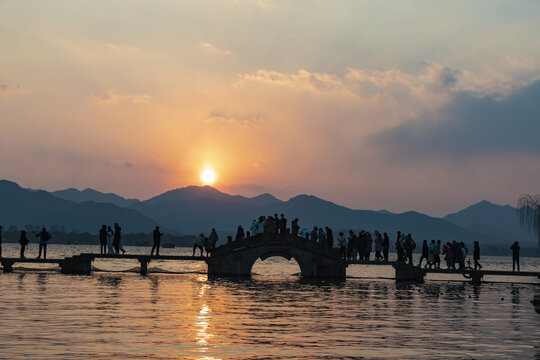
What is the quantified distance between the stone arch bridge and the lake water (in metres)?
10.3

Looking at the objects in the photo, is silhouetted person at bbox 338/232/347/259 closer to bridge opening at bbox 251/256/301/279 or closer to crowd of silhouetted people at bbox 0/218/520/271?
crowd of silhouetted people at bbox 0/218/520/271

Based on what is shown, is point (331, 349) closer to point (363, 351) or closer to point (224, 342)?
point (363, 351)

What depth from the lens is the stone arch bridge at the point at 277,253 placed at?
172 feet

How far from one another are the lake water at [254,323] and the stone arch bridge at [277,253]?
10.3 meters

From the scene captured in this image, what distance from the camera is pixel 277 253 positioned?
53531 mm

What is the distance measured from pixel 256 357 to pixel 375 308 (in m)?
14.7

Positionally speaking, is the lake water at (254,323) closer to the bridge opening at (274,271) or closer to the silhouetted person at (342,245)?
the silhouetted person at (342,245)

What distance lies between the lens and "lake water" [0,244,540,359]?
19750 millimetres

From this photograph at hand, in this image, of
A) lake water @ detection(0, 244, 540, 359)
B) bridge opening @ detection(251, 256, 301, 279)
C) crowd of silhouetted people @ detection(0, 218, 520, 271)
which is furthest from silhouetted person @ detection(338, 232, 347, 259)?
lake water @ detection(0, 244, 540, 359)

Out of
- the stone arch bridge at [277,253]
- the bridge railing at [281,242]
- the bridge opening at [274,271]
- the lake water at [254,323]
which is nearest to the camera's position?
the lake water at [254,323]

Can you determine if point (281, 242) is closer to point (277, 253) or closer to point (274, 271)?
point (277, 253)

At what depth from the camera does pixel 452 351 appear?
2044cm

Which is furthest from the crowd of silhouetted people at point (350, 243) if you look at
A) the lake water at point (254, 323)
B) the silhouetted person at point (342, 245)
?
the lake water at point (254, 323)

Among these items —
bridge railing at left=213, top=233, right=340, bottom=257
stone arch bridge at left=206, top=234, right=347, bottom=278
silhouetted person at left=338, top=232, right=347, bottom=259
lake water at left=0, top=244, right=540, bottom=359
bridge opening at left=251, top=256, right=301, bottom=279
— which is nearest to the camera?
lake water at left=0, top=244, right=540, bottom=359
